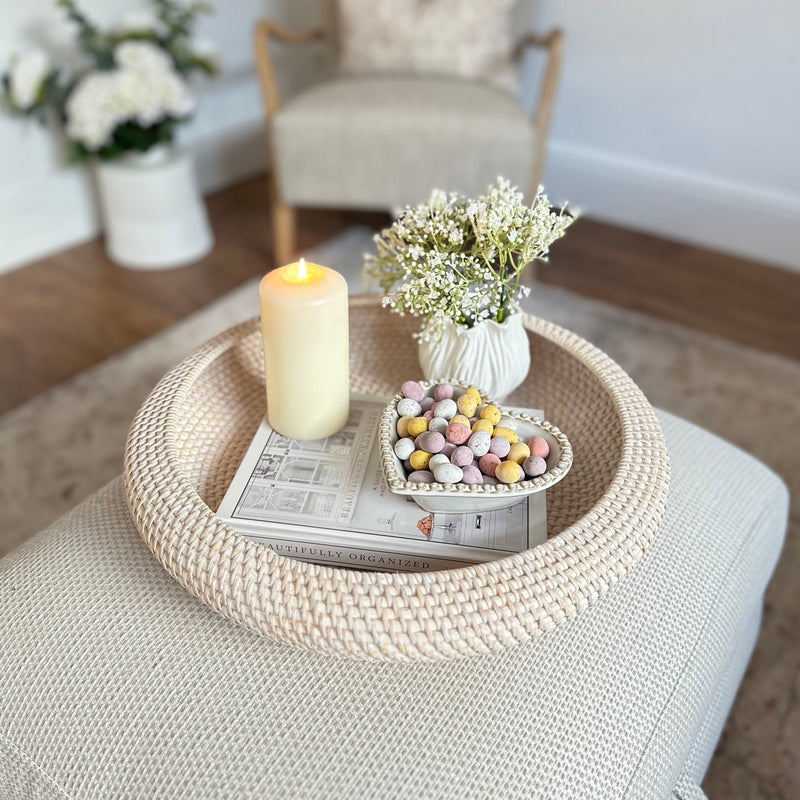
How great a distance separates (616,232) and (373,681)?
1984mm

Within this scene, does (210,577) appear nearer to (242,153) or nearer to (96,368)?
(96,368)

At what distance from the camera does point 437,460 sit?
0.73 m

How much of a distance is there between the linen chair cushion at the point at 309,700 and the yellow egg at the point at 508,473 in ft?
0.51

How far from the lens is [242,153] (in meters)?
2.63

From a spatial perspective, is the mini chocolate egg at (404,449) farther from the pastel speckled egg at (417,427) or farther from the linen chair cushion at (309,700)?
the linen chair cushion at (309,700)

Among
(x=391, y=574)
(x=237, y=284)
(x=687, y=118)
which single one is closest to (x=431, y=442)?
(x=391, y=574)

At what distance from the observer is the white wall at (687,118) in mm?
2035

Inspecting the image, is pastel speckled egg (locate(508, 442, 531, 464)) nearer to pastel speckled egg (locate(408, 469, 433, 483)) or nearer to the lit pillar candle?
pastel speckled egg (locate(408, 469, 433, 483))

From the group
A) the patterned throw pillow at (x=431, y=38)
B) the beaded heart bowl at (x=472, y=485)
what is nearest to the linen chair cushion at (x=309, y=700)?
the beaded heart bowl at (x=472, y=485)

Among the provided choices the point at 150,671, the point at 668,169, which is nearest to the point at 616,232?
the point at 668,169

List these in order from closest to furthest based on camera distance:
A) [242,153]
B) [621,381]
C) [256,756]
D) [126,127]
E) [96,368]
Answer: [256,756] < [621,381] < [96,368] < [126,127] < [242,153]

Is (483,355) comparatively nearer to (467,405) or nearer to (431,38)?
(467,405)

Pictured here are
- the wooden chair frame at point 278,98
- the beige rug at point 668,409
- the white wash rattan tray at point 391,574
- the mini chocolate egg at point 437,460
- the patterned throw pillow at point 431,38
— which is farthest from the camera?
the patterned throw pillow at point 431,38

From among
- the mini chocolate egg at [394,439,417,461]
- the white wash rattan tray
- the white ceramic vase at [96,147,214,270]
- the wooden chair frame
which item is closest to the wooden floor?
the white ceramic vase at [96,147,214,270]
